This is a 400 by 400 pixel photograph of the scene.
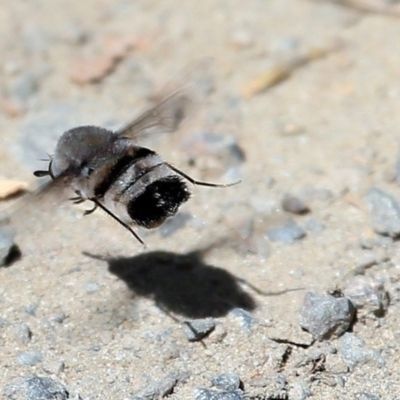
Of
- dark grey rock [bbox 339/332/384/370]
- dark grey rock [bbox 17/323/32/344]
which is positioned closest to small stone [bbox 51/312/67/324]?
dark grey rock [bbox 17/323/32/344]

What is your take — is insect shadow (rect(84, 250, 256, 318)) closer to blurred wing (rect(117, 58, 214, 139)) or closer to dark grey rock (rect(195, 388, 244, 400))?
dark grey rock (rect(195, 388, 244, 400))

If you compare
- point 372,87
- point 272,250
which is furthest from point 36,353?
point 372,87

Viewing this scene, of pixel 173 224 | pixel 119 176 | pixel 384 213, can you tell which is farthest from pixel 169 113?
pixel 384 213

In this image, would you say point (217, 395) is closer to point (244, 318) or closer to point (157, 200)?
point (244, 318)

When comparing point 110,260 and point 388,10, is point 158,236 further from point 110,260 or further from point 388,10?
point 388,10

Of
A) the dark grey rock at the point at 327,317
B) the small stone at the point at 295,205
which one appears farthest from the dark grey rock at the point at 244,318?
the small stone at the point at 295,205

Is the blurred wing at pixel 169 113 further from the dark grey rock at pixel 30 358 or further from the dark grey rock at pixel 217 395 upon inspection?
the dark grey rock at pixel 217 395
